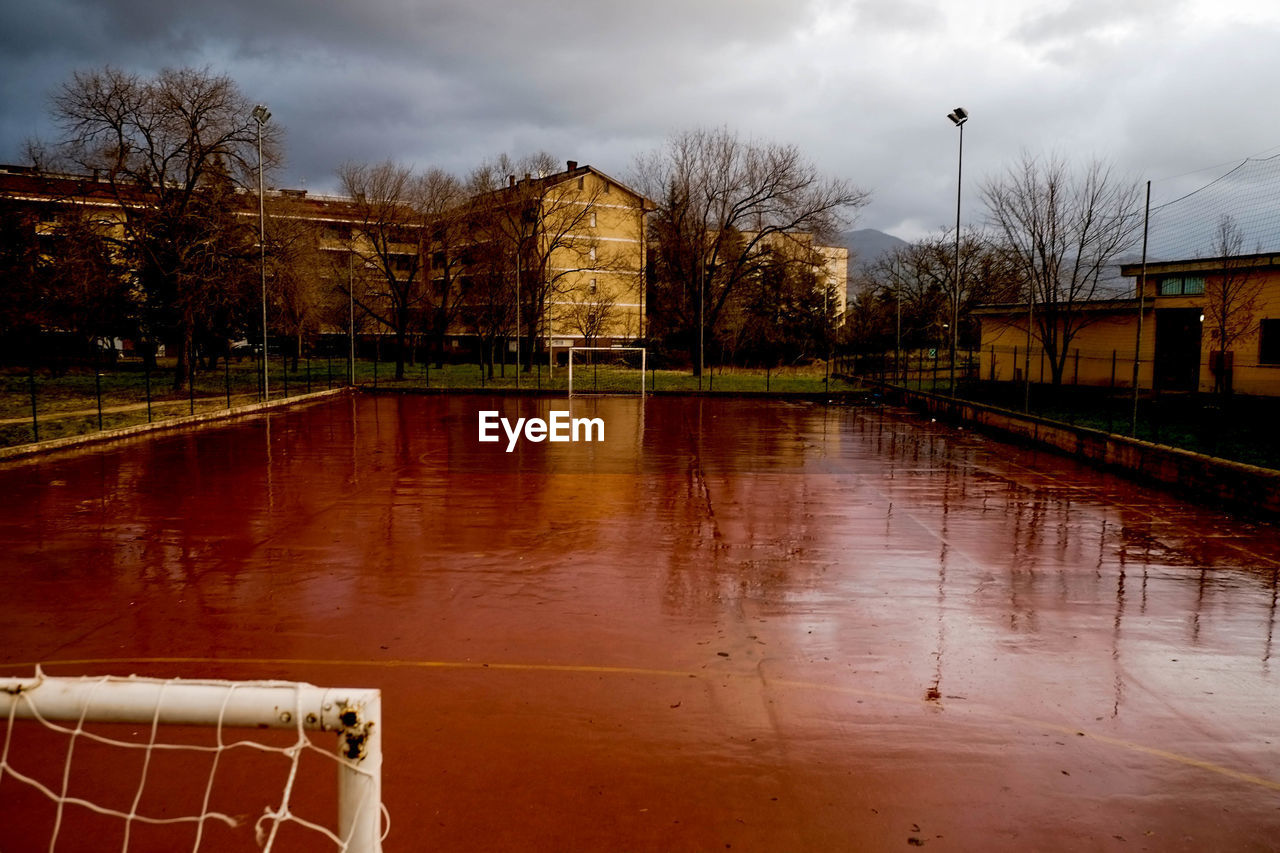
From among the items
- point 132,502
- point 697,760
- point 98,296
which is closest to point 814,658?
point 697,760

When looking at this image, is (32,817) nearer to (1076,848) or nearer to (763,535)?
(1076,848)

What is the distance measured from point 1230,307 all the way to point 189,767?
29872 millimetres

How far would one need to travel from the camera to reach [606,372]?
5147 cm

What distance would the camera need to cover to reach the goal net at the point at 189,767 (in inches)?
97.5

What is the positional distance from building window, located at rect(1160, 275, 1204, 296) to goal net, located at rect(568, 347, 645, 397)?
19.1m

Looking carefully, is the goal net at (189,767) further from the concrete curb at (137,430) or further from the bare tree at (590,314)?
the bare tree at (590,314)

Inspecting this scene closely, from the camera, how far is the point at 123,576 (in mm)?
9000

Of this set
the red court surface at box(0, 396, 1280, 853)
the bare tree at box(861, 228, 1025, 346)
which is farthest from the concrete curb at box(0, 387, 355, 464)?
the bare tree at box(861, 228, 1025, 346)

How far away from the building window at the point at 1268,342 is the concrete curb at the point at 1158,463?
27.6 ft

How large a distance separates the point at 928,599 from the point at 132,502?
11.5 m

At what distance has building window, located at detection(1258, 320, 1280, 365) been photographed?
83.0 ft

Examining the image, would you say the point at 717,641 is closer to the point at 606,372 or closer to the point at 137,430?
the point at 137,430

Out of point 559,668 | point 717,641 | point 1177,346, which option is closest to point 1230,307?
point 1177,346

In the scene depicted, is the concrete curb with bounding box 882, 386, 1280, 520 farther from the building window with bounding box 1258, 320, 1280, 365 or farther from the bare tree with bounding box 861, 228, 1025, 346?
the bare tree with bounding box 861, 228, 1025, 346
